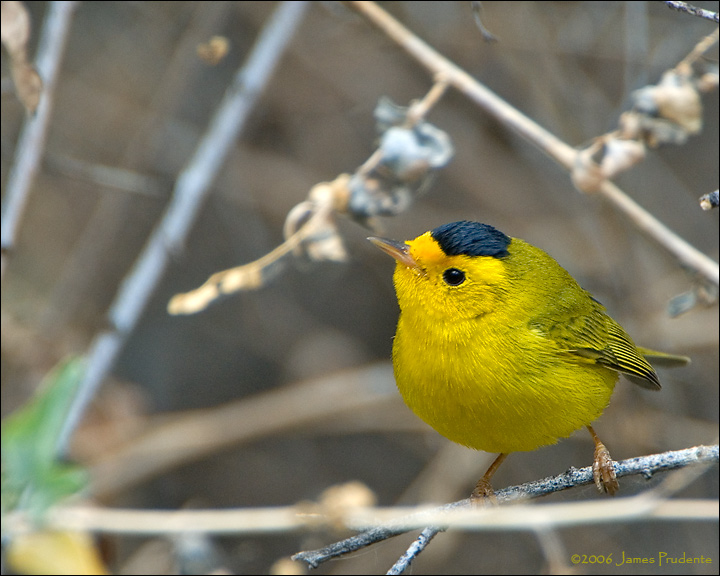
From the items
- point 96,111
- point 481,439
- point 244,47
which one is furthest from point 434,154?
point 96,111

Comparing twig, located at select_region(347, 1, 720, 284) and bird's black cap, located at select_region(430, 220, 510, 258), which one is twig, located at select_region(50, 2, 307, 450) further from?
bird's black cap, located at select_region(430, 220, 510, 258)

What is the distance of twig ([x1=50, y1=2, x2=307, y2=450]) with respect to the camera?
3.60 metres

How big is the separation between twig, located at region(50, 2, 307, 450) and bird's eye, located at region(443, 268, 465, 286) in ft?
4.63

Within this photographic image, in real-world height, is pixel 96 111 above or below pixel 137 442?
above

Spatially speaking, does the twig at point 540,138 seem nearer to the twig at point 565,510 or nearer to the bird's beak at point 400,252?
the bird's beak at point 400,252

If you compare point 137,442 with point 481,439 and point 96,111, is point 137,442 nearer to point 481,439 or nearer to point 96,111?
point 96,111

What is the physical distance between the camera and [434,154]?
3.13 meters

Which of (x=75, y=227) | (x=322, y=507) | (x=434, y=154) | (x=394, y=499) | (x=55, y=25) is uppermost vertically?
(x=75, y=227)

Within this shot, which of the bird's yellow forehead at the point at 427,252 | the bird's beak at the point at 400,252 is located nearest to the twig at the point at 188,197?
the bird's beak at the point at 400,252

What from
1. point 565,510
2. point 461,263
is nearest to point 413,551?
point 565,510

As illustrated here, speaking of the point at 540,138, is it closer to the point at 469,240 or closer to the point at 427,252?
the point at 469,240

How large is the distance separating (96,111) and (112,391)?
224cm

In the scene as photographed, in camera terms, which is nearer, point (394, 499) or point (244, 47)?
point (244, 47)

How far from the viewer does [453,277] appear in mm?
3027
